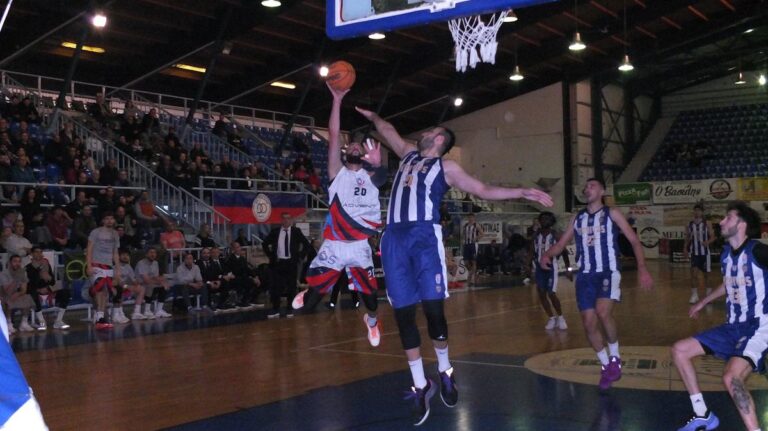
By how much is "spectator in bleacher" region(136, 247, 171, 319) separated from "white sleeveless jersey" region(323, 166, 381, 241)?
7.26 meters

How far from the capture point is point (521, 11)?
23.0 metres

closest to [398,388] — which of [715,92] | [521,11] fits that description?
[521,11]

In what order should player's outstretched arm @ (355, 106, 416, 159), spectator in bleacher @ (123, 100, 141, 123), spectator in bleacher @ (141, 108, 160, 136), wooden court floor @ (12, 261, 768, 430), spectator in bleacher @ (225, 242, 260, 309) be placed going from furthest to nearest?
spectator in bleacher @ (141, 108, 160, 136) → spectator in bleacher @ (123, 100, 141, 123) → spectator in bleacher @ (225, 242, 260, 309) → wooden court floor @ (12, 261, 768, 430) → player's outstretched arm @ (355, 106, 416, 159)

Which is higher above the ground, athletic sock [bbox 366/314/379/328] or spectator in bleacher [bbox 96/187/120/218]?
spectator in bleacher [bbox 96/187/120/218]

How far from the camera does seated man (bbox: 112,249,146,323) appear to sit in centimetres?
1295

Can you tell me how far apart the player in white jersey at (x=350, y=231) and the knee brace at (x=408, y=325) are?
1790 mm

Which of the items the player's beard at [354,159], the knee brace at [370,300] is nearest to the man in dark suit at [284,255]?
the knee brace at [370,300]

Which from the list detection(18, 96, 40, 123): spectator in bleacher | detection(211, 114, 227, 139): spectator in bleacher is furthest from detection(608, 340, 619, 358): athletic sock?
detection(211, 114, 227, 139): spectator in bleacher

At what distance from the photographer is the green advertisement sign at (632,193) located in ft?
102

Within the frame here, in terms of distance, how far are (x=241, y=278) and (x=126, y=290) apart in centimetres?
234

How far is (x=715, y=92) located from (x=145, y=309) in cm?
3014

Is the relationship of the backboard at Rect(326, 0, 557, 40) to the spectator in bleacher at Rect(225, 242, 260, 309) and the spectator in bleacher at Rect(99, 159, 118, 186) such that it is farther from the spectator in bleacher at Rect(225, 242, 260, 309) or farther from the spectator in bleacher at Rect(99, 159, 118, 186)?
the spectator in bleacher at Rect(99, 159, 118, 186)

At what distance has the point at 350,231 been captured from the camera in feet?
23.8

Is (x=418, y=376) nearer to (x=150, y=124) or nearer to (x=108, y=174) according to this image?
(x=108, y=174)
